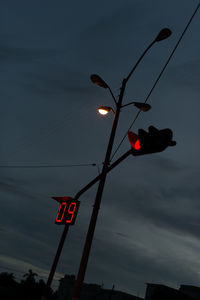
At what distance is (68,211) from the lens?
11.2m

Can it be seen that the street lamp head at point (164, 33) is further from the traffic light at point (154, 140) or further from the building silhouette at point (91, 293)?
the building silhouette at point (91, 293)

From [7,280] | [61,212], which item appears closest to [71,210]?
[61,212]

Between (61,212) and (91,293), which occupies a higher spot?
(91,293)

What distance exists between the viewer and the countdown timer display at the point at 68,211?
1100 centimetres

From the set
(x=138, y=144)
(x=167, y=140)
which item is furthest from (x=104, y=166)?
(x=167, y=140)

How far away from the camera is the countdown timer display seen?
11.0 meters

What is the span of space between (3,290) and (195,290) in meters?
44.5

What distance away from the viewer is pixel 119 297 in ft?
223

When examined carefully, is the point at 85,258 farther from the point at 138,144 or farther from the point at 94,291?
the point at 94,291

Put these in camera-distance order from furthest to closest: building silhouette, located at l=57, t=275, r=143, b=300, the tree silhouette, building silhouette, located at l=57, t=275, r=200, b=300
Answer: the tree silhouette < building silhouette, located at l=57, t=275, r=143, b=300 < building silhouette, located at l=57, t=275, r=200, b=300

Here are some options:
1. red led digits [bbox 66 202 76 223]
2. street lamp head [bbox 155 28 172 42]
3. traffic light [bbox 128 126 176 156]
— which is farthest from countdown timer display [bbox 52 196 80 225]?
street lamp head [bbox 155 28 172 42]

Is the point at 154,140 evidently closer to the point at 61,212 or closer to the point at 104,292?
the point at 61,212

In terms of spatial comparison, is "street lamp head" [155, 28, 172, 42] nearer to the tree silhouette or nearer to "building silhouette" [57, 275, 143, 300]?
"building silhouette" [57, 275, 143, 300]

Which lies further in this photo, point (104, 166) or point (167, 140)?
point (104, 166)
